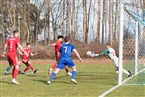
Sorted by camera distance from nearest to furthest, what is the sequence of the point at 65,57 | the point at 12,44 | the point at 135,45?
the point at 65,57, the point at 12,44, the point at 135,45

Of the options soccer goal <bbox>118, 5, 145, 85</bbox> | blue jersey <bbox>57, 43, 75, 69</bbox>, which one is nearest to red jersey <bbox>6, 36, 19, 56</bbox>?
blue jersey <bbox>57, 43, 75, 69</bbox>

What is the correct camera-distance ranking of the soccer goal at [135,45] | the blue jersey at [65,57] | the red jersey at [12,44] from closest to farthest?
the blue jersey at [65,57], the red jersey at [12,44], the soccer goal at [135,45]

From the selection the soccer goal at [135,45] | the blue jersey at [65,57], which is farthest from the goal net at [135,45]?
the blue jersey at [65,57]

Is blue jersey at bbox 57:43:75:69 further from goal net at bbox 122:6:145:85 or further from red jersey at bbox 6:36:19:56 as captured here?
goal net at bbox 122:6:145:85

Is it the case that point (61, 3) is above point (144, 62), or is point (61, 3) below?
A: above

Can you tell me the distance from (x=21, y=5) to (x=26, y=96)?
49.8 metres

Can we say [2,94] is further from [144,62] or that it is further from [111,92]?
[144,62]

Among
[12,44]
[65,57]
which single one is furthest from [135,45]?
[12,44]

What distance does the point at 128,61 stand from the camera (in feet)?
67.8

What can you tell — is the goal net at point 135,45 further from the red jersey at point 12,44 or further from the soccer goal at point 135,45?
the red jersey at point 12,44

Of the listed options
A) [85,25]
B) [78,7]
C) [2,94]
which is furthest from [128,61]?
[78,7]

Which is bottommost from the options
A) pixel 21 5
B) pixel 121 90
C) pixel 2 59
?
pixel 2 59

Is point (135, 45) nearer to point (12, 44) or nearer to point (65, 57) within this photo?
point (65, 57)

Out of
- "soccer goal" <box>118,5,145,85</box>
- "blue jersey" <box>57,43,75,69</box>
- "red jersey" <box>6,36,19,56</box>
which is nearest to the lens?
"blue jersey" <box>57,43,75,69</box>
